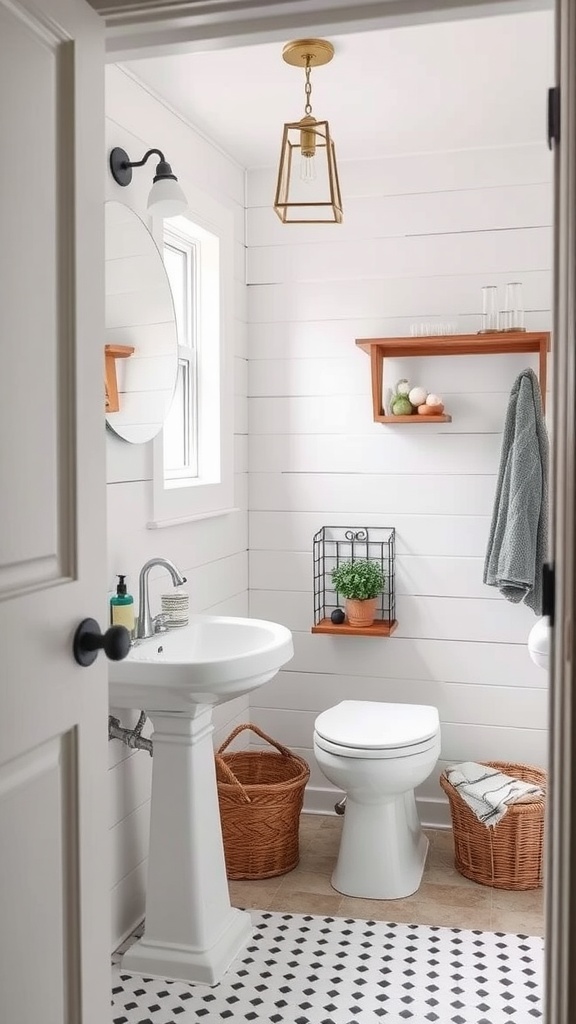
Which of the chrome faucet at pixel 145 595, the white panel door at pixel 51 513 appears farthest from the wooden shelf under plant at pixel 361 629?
the white panel door at pixel 51 513

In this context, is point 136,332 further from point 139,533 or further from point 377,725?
point 377,725

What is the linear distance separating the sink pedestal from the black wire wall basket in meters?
1.13

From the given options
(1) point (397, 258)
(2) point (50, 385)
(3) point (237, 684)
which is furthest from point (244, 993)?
(1) point (397, 258)

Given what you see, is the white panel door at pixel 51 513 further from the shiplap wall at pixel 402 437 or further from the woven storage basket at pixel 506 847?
the shiplap wall at pixel 402 437

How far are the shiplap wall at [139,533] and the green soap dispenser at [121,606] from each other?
0.30 ft

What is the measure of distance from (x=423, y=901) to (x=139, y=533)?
1.44 meters

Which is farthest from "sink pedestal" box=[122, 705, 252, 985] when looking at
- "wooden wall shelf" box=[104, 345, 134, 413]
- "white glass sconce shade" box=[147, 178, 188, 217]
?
"white glass sconce shade" box=[147, 178, 188, 217]

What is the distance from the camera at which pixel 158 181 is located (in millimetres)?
2646

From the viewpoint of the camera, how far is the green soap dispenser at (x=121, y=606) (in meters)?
2.58

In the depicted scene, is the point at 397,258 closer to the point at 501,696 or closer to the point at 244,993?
the point at 501,696

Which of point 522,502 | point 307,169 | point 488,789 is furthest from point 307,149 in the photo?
point 488,789

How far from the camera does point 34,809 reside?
1.39m

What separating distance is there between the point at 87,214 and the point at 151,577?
1.58 metres

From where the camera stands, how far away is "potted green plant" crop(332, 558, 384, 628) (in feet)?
11.8
